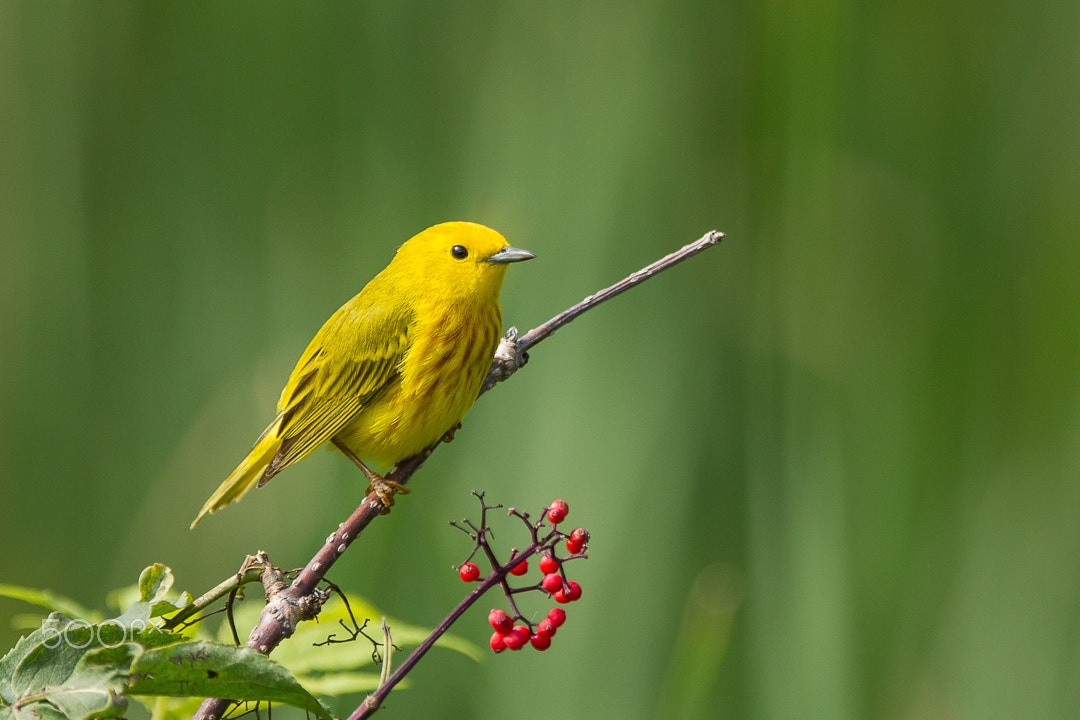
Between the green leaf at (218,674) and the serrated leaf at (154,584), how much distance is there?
10cm

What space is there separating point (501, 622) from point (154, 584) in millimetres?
610

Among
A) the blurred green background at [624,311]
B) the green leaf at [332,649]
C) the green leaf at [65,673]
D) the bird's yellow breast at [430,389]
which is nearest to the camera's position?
the green leaf at [65,673]

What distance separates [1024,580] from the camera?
122 inches

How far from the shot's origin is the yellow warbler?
8.06 ft

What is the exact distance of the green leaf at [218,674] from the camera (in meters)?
0.83

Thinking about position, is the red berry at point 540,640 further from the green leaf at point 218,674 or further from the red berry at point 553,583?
the green leaf at point 218,674

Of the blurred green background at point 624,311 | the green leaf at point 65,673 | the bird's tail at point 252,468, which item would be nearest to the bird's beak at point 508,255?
the blurred green background at point 624,311

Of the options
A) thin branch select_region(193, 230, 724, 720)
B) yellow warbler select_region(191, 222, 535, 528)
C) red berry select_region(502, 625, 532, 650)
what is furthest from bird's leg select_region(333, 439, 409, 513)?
red berry select_region(502, 625, 532, 650)

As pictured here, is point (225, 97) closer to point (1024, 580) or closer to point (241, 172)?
point (241, 172)

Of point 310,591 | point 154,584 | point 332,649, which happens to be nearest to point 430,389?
point 332,649

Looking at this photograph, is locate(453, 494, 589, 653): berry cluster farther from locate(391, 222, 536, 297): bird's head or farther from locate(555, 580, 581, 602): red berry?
locate(391, 222, 536, 297): bird's head

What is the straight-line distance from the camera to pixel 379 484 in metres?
2.39

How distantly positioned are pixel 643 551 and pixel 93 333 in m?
2.10

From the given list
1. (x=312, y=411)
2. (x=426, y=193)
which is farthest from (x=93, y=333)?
(x=312, y=411)
